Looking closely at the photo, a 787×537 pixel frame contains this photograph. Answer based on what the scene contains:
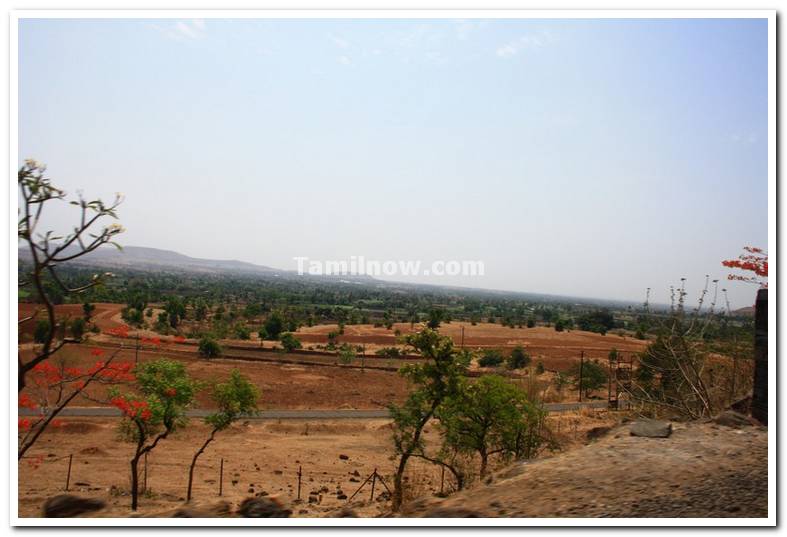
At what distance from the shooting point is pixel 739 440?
5406 millimetres

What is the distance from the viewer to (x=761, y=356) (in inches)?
230

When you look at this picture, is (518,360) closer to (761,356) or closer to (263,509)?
(761,356)

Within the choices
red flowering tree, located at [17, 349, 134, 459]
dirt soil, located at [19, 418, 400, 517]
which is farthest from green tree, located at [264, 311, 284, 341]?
red flowering tree, located at [17, 349, 134, 459]

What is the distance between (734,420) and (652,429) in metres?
1.11

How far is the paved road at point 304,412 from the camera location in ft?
76.4

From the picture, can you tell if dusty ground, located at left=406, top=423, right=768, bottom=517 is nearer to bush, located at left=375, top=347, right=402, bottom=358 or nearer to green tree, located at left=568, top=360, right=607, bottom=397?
green tree, located at left=568, top=360, right=607, bottom=397

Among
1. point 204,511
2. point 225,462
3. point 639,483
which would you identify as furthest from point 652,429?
point 225,462

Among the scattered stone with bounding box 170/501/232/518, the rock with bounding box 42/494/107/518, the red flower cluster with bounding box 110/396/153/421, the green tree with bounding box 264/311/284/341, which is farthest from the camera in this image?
the green tree with bounding box 264/311/284/341

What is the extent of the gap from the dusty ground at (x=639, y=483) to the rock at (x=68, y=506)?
3332 millimetres

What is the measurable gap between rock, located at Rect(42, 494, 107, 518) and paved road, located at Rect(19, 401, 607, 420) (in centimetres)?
1908

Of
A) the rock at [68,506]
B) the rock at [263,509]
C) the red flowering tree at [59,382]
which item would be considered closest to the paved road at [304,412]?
the red flowering tree at [59,382]

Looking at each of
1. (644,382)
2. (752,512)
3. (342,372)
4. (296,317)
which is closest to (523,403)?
(644,382)

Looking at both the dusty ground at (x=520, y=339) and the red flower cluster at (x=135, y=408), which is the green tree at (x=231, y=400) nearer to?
the red flower cluster at (x=135, y=408)

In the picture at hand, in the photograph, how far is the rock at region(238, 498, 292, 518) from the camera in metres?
4.47
